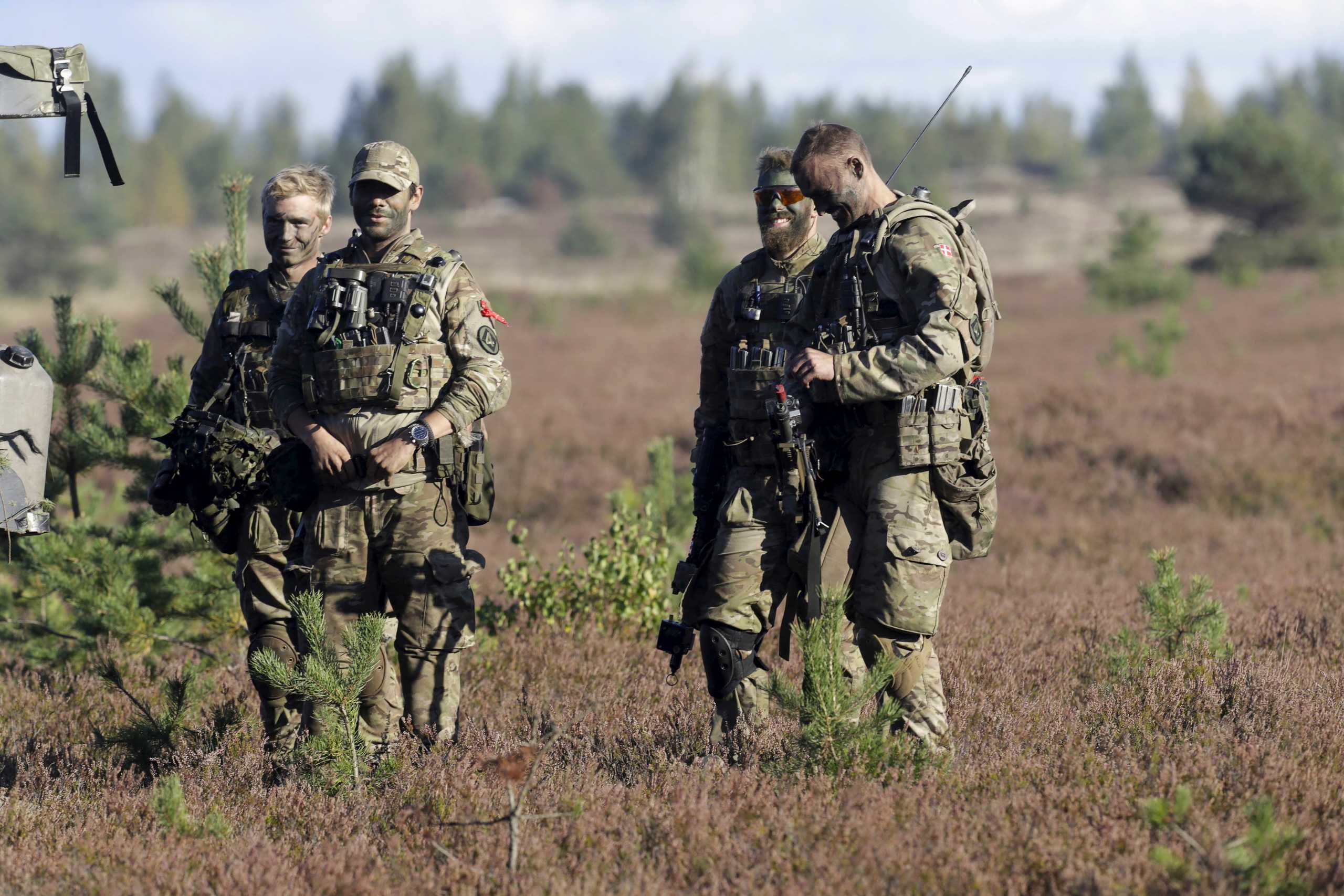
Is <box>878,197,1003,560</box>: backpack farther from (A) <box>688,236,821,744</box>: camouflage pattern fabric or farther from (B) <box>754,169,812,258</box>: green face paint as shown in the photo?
(B) <box>754,169,812,258</box>: green face paint

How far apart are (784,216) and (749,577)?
141 centimetres

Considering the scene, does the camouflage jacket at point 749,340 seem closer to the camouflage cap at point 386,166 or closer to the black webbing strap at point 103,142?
the camouflage cap at point 386,166

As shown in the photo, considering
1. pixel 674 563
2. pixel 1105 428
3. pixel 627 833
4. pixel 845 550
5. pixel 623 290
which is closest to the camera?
pixel 627 833

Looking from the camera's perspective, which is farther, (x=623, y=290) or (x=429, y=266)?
(x=623, y=290)

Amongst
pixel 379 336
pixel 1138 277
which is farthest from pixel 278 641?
pixel 1138 277

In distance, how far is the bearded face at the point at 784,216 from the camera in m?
5.28

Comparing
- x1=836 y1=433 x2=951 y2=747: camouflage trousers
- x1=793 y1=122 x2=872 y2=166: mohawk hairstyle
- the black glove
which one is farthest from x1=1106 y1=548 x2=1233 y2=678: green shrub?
the black glove

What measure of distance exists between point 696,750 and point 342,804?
1238 mm

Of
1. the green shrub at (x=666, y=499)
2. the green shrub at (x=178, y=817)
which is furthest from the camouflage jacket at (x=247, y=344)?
the green shrub at (x=666, y=499)

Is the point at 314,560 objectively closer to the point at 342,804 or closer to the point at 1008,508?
the point at 342,804

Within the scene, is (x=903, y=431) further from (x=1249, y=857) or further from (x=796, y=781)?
(x=1249, y=857)

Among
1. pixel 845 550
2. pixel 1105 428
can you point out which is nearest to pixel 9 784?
pixel 845 550

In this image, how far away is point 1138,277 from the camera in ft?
103

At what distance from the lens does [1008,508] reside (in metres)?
12.0
